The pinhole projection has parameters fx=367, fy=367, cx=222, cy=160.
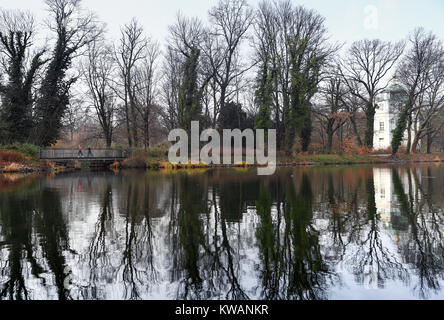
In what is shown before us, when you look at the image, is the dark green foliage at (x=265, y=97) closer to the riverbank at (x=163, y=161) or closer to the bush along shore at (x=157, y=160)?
the bush along shore at (x=157, y=160)

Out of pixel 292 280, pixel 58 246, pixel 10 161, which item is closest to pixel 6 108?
pixel 10 161

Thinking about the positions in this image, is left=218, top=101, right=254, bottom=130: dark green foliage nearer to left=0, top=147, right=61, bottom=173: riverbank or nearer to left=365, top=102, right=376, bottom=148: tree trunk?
left=365, top=102, right=376, bottom=148: tree trunk

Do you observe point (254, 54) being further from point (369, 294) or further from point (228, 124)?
point (369, 294)

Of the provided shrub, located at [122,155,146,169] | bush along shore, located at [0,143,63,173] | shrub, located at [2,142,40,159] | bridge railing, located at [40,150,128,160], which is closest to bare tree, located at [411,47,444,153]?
shrub, located at [122,155,146,169]

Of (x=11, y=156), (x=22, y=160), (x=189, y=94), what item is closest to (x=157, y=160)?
(x=189, y=94)

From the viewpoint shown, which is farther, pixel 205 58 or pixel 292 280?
pixel 205 58

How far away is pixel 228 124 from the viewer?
4191 centimetres

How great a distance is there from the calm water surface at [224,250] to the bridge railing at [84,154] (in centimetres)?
2340

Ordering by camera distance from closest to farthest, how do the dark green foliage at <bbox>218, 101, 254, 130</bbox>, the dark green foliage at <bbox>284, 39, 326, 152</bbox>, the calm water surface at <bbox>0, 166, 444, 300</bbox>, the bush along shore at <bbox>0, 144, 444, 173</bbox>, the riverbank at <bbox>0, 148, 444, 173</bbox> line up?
the calm water surface at <bbox>0, 166, 444, 300</bbox> → the riverbank at <bbox>0, 148, 444, 173</bbox> → the bush along shore at <bbox>0, 144, 444, 173</bbox> → the dark green foliage at <bbox>284, 39, 326, 152</bbox> → the dark green foliage at <bbox>218, 101, 254, 130</bbox>

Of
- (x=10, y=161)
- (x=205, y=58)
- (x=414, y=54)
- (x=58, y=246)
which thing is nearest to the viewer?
(x=58, y=246)

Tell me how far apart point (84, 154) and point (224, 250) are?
3111 centimetres

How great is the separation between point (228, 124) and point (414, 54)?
22376 mm

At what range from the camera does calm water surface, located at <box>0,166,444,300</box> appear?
433 centimetres

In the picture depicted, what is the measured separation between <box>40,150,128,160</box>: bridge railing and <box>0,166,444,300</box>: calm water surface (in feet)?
76.8
